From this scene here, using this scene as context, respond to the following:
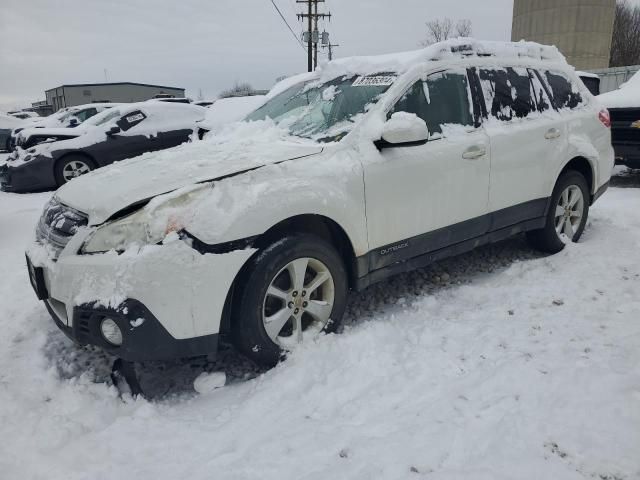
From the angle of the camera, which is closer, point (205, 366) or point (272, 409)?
A: point (272, 409)

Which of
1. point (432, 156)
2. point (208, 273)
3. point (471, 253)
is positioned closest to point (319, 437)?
point (208, 273)

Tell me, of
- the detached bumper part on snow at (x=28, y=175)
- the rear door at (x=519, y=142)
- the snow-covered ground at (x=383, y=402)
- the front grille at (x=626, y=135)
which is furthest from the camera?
the detached bumper part on snow at (x=28, y=175)

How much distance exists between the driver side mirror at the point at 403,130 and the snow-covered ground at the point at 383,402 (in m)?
1.17

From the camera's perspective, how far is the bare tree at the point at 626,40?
41.0 meters

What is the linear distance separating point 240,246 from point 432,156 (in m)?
1.56

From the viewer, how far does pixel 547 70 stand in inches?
175

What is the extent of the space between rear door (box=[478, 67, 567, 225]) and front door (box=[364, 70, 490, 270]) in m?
0.18

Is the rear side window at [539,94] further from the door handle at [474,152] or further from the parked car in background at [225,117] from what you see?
the parked car in background at [225,117]

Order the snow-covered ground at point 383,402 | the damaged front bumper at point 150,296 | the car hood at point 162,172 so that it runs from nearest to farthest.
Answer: the snow-covered ground at point 383,402 < the damaged front bumper at point 150,296 < the car hood at point 162,172

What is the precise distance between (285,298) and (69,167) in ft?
24.1

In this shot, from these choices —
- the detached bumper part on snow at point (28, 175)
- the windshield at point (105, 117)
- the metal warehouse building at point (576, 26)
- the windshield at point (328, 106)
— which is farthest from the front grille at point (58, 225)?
the metal warehouse building at point (576, 26)

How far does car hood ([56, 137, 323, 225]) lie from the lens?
2.55m

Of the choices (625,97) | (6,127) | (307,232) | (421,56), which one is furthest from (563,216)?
(6,127)

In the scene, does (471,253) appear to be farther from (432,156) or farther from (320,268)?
(320,268)
